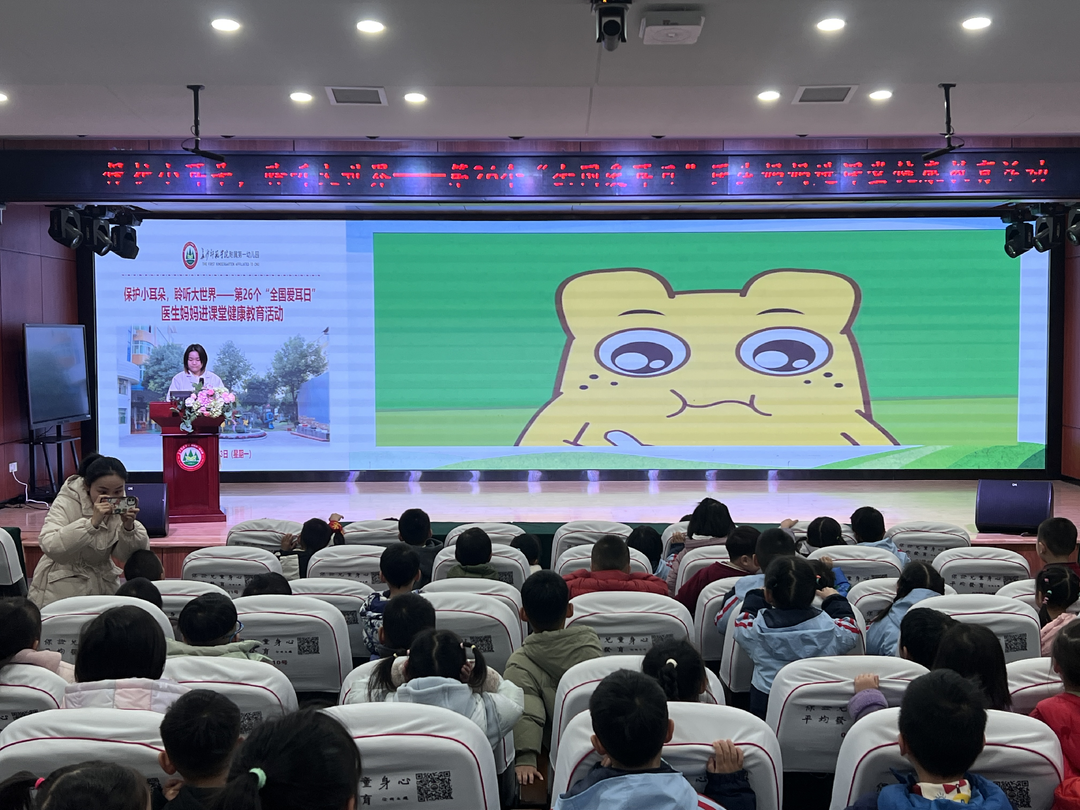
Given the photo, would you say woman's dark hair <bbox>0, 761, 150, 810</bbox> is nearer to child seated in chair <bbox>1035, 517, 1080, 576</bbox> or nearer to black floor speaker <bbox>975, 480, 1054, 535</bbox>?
child seated in chair <bbox>1035, 517, 1080, 576</bbox>

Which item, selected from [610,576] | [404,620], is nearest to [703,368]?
[610,576]

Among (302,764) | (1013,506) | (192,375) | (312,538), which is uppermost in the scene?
(192,375)

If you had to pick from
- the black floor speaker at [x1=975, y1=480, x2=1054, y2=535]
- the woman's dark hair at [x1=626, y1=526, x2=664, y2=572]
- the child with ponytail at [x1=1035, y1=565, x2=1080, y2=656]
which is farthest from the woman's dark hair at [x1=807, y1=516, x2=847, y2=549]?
the black floor speaker at [x1=975, y1=480, x2=1054, y2=535]

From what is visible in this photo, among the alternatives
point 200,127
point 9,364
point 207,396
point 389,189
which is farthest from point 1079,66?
point 9,364

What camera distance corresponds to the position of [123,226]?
8.54 m

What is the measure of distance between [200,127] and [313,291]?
306 centimetres

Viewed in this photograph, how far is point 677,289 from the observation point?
9672 mm

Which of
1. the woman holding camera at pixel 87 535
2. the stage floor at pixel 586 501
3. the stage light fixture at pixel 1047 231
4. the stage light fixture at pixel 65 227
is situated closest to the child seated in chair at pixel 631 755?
the woman holding camera at pixel 87 535

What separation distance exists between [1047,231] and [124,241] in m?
8.20

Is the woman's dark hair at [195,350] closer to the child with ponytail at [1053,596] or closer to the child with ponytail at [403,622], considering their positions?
the child with ponytail at [403,622]

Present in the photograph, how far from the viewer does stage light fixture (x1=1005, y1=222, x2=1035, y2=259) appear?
28.3ft

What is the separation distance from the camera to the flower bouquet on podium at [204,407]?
23.3ft

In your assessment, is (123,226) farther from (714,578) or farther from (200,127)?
(714,578)

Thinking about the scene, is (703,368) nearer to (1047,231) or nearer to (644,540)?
(1047,231)
